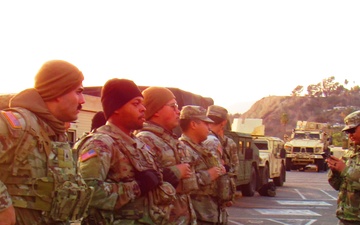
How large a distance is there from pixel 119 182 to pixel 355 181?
9.38ft

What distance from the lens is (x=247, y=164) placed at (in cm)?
1688

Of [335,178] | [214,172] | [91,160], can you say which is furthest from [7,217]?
[335,178]

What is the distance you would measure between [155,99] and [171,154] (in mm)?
454

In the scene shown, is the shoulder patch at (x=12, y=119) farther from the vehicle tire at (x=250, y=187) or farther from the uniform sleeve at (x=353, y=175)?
the vehicle tire at (x=250, y=187)

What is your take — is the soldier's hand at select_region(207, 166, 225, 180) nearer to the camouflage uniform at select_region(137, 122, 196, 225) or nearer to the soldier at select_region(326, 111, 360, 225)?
the camouflage uniform at select_region(137, 122, 196, 225)

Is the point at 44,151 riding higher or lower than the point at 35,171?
higher

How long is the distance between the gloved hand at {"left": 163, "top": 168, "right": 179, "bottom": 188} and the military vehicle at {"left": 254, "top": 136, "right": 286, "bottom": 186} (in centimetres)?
1456

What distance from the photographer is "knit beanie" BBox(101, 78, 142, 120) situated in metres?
3.86

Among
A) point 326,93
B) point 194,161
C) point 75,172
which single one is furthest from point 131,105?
point 326,93

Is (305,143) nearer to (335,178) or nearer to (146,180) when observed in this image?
(335,178)

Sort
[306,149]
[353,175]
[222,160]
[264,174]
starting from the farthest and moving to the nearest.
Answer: [306,149], [264,174], [222,160], [353,175]

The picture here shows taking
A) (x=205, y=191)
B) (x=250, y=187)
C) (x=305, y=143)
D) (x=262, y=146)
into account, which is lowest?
(x=250, y=187)

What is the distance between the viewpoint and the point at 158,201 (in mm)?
3779

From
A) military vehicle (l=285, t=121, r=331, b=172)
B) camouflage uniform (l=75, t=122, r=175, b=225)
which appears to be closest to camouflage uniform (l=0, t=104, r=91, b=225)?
camouflage uniform (l=75, t=122, r=175, b=225)
